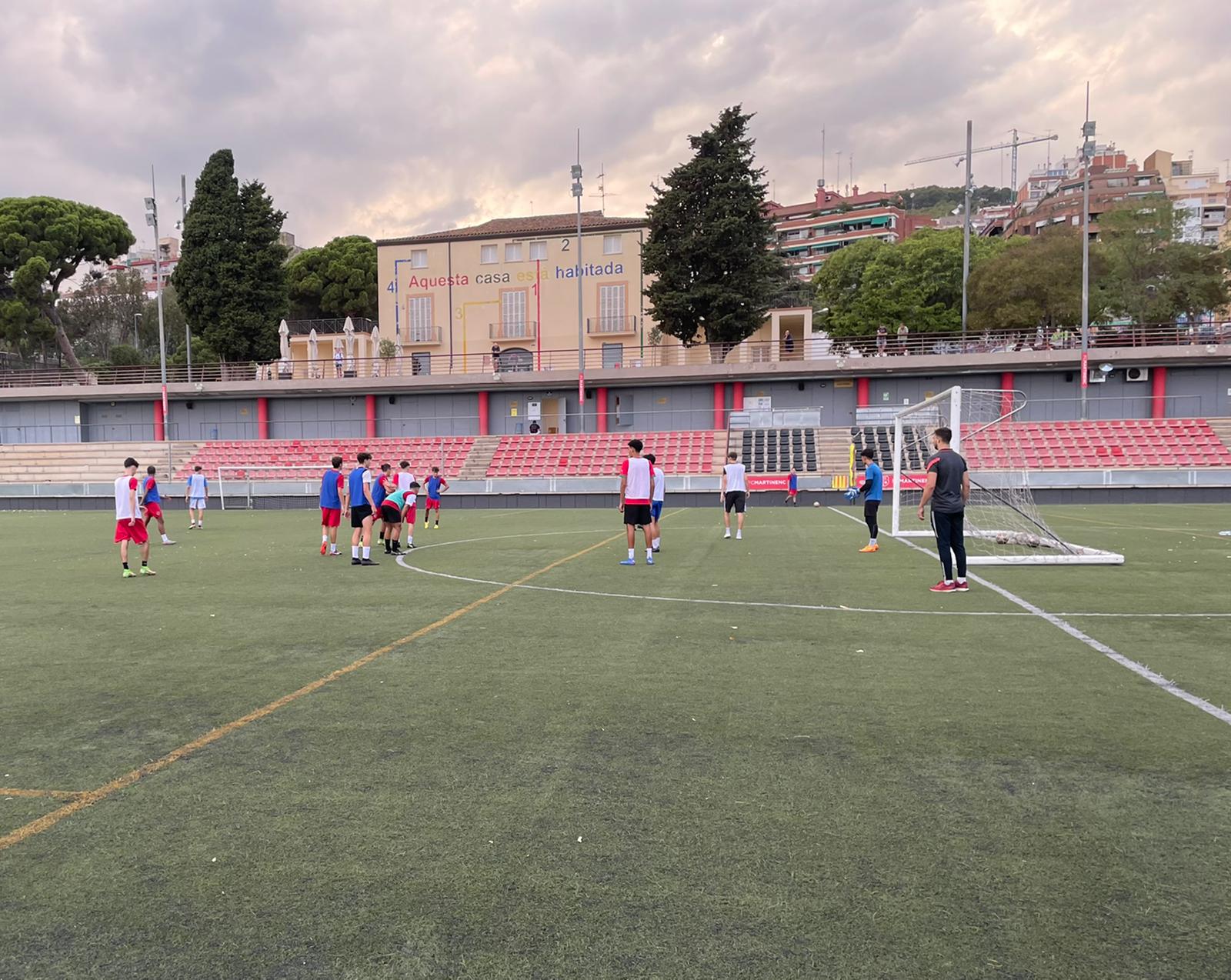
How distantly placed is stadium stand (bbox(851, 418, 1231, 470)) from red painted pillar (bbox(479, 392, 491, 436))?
18.5 meters

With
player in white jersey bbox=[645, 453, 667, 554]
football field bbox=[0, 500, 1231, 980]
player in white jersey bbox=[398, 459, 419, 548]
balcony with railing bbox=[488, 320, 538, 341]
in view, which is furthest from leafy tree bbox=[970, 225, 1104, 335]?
football field bbox=[0, 500, 1231, 980]

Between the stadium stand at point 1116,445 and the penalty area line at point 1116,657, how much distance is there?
20.3m

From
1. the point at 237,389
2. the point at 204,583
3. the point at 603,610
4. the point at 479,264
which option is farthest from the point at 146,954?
the point at 479,264

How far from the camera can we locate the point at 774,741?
15.2ft

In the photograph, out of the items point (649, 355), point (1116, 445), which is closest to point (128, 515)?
point (1116, 445)

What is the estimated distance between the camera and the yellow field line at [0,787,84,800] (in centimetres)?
398

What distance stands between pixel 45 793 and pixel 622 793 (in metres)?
2.83

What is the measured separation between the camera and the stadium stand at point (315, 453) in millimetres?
38125

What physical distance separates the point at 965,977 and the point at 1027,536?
12706 mm

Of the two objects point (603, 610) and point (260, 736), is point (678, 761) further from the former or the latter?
point (603, 610)

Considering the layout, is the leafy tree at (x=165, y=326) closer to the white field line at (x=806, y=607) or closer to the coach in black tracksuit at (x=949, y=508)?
the white field line at (x=806, y=607)

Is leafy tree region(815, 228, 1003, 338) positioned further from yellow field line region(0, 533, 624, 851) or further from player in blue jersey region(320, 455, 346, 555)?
yellow field line region(0, 533, 624, 851)

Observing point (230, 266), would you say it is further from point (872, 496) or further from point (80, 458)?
point (872, 496)

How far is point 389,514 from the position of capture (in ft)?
48.4
